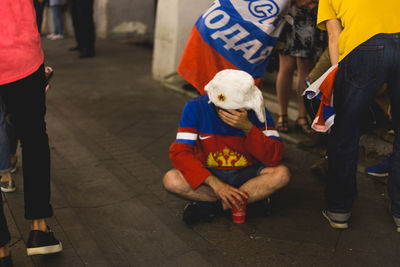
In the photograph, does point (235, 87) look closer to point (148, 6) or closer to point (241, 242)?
point (241, 242)

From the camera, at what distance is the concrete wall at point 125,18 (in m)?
10.6

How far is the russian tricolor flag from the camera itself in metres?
3.81

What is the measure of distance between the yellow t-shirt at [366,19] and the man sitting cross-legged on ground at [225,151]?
637mm

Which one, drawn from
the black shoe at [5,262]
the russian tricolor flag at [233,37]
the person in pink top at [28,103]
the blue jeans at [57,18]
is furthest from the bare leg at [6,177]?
the blue jeans at [57,18]

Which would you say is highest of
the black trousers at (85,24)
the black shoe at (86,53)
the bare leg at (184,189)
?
the bare leg at (184,189)

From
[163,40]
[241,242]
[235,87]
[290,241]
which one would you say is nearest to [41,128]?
[235,87]

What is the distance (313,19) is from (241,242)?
2.38 metres

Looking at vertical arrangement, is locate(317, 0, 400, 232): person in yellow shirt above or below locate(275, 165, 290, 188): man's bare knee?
above

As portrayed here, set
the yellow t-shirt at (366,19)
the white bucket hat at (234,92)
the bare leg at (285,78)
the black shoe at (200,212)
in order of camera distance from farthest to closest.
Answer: the bare leg at (285,78), the black shoe at (200,212), the white bucket hat at (234,92), the yellow t-shirt at (366,19)

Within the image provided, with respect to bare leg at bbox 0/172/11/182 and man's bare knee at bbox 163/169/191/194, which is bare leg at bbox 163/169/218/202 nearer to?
man's bare knee at bbox 163/169/191/194

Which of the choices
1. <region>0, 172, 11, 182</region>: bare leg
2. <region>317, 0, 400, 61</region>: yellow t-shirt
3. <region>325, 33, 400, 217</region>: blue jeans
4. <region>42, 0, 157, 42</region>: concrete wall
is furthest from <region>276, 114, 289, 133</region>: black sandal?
<region>42, 0, 157, 42</region>: concrete wall

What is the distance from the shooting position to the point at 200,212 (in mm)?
3383

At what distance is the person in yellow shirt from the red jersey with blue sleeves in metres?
0.40

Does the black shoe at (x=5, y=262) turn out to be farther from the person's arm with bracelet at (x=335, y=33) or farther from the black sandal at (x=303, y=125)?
the black sandal at (x=303, y=125)
